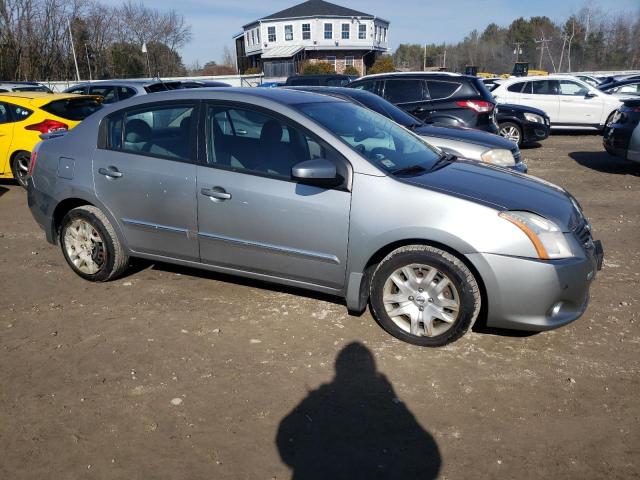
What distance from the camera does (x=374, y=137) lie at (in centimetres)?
439

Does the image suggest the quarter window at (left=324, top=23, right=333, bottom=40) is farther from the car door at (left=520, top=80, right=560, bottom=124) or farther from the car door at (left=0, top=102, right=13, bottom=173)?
the car door at (left=0, top=102, right=13, bottom=173)

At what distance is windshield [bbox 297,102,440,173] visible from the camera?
399 cm

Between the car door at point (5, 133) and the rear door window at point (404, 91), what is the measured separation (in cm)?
668

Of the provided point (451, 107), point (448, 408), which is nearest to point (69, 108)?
point (451, 107)

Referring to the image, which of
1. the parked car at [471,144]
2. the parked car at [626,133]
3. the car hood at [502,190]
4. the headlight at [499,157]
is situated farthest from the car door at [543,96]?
the car hood at [502,190]

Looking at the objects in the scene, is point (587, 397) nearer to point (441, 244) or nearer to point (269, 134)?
point (441, 244)

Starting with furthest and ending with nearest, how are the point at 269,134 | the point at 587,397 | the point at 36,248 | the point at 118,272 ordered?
1. the point at 36,248
2. the point at 118,272
3. the point at 269,134
4. the point at 587,397

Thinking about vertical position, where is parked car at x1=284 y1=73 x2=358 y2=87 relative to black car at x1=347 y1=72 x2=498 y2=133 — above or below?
above

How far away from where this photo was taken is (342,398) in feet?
10.4

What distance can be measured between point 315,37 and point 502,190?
61242 mm

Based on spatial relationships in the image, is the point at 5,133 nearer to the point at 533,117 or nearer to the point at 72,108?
the point at 72,108

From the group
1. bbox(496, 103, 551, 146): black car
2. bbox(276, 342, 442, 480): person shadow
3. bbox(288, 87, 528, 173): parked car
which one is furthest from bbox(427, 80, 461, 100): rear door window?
bbox(276, 342, 442, 480): person shadow

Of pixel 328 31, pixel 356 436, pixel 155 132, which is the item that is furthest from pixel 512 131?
pixel 328 31

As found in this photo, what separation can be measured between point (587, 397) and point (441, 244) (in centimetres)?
122
